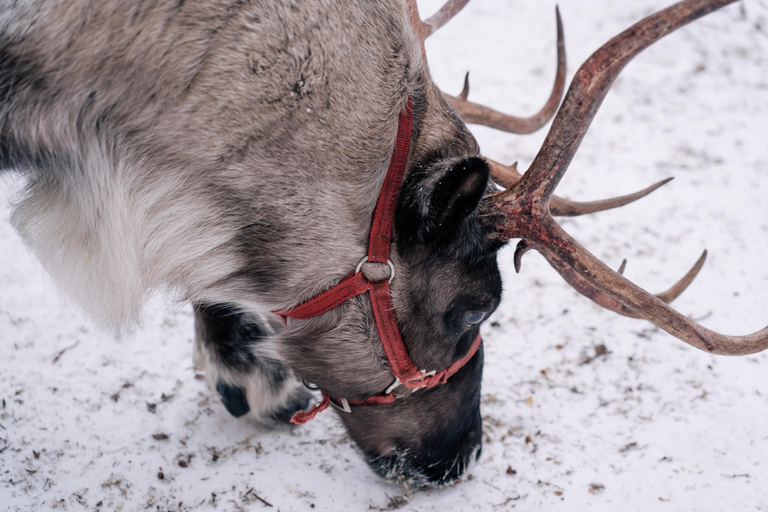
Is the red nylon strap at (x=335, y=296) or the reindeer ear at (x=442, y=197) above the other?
the reindeer ear at (x=442, y=197)

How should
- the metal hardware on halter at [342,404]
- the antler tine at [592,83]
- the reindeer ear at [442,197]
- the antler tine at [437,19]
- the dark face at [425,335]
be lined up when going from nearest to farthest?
1. the antler tine at [592,83]
2. the reindeer ear at [442,197]
3. the dark face at [425,335]
4. the metal hardware on halter at [342,404]
5. the antler tine at [437,19]

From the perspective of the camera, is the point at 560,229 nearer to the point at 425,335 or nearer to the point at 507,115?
the point at 425,335

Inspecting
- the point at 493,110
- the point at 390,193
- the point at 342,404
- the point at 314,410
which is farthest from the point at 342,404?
the point at 493,110

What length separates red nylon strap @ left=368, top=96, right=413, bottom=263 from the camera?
61.0 inches

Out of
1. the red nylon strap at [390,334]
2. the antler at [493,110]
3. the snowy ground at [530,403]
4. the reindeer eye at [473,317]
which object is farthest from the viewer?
the antler at [493,110]

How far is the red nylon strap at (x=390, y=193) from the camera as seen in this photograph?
1.55 metres

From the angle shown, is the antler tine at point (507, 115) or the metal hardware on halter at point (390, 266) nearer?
the metal hardware on halter at point (390, 266)

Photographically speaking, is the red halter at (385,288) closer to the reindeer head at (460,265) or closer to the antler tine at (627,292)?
the reindeer head at (460,265)

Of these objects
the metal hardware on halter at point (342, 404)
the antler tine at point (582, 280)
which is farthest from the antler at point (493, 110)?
the metal hardware on halter at point (342, 404)

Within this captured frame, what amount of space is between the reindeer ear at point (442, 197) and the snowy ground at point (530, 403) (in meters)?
1.25

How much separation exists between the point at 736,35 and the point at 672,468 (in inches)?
199

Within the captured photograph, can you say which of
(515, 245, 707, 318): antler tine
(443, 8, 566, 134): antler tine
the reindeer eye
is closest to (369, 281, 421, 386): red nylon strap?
the reindeer eye

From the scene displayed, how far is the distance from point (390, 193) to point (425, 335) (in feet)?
1.68

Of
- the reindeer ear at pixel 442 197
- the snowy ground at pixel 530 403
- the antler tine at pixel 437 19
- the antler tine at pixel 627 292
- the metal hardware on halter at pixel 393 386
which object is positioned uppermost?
the antler tine at pixel 437 19
